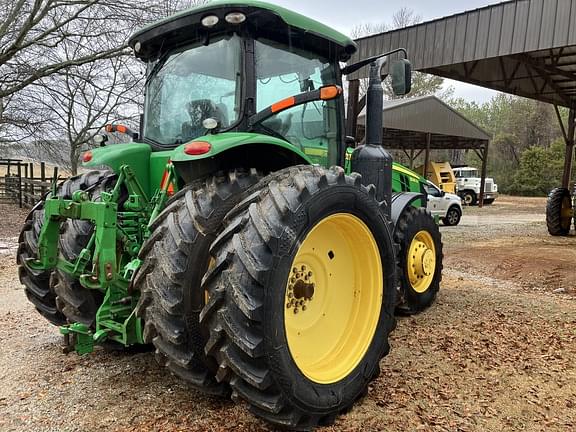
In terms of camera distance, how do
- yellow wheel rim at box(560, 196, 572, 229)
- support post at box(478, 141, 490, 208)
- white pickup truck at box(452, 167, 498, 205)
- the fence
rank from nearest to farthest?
yellow wheel rim at box(560, 196, 572, 229) < the fence < support post at box(478, 141, 490, 208) < white pickup truck at box(452, 167, 498, 205)

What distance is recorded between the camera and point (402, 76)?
388 cm

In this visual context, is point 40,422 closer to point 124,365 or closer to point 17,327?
point 124,365

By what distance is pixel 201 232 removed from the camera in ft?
8.11

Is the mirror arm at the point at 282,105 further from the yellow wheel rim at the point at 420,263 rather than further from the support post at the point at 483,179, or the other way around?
the support post at the point at 483,179

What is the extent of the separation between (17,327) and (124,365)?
5.40ft

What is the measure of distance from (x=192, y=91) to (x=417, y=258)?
293 centimetres

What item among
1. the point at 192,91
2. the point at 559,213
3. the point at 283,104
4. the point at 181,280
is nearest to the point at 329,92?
the point at 283,104

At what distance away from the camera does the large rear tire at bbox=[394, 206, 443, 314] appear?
4.87 metres

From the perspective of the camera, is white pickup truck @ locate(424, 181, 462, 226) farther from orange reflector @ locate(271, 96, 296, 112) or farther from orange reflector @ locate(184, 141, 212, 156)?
orange reflector @ locate(184, 141, 212, 156)

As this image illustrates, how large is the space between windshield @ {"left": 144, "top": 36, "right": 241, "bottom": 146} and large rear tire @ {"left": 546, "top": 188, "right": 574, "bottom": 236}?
11646 millimetres

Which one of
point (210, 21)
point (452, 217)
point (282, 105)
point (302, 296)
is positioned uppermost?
point (210, 21)

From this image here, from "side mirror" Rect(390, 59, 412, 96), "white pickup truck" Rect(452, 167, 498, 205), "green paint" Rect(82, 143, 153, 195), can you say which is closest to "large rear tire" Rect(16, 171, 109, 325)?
"green paint" Rect(82, 143, 153, 195)

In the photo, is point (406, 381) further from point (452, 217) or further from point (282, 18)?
point (452, 217)

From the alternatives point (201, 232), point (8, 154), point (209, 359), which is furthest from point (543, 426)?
point (8, 154)
